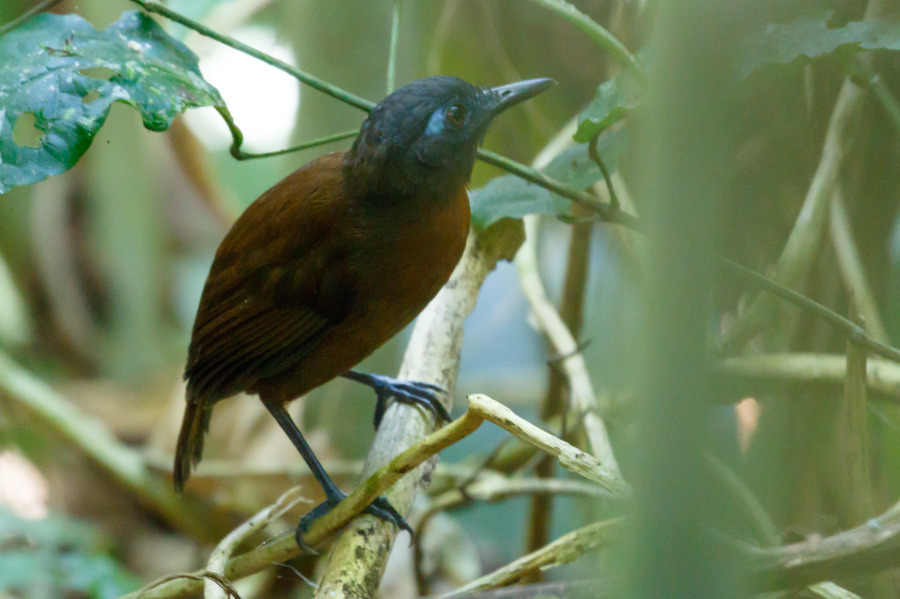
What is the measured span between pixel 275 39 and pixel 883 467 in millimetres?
2497

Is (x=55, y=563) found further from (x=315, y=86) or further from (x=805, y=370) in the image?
(x=805, y=370)

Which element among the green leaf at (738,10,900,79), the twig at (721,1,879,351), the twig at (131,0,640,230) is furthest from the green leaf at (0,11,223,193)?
the twig at (721,1,879,351)

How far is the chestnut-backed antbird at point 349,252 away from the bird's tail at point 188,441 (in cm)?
20

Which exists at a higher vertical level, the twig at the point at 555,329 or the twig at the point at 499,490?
the twig at the point at 555,329

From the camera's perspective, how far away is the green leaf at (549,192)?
5.51 ft

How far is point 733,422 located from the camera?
0.55 meters

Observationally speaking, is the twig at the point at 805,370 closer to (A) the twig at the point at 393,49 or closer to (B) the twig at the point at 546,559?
(B) the twig at the point at 546,559

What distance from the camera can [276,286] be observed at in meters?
1.91

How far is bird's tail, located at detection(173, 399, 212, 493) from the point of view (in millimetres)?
2203

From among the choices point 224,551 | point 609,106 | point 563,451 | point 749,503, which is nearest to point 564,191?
point 609,106

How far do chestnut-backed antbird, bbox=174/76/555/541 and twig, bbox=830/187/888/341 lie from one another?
0.69 meters

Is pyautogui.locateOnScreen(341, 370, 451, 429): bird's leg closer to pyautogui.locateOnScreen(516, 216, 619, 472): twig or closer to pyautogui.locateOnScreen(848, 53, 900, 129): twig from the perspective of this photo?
pyautogui.locateOnScreen(516, 216, 619, 472): twig

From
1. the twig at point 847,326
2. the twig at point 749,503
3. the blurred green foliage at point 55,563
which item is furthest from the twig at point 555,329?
the blurred green foliage at point 55,563

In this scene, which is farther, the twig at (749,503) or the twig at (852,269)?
the twig at (852,269)
